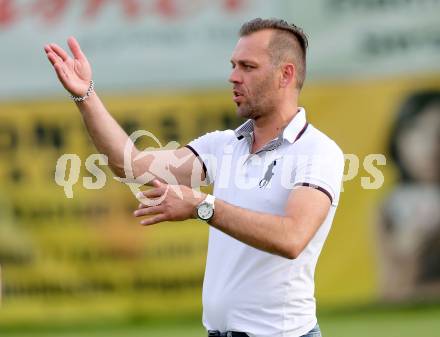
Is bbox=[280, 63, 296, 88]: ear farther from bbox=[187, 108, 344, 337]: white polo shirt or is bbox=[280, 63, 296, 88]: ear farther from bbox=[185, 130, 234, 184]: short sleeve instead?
bbox=[185, 130, 234, 184]: short sleeve

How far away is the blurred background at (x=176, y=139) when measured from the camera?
1053cm

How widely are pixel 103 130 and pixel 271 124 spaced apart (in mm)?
822

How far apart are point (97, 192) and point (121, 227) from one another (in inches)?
16.1

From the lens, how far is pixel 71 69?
5.32m

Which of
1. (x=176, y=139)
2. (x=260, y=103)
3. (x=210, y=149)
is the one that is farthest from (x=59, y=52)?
(x=176, y=139)

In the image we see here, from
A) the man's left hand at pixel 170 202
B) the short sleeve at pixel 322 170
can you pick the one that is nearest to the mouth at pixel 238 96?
the short sleeve at pixel 322 170

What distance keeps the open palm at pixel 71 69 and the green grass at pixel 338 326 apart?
191 inches

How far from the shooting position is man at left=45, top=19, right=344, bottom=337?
456cm

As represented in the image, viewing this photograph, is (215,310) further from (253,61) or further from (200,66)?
(200,66)

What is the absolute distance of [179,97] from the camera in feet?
35.0

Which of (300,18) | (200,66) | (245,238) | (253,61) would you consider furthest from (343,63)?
(245,238)

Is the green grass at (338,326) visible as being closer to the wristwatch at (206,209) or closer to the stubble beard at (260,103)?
the stubble beard at (260,103)

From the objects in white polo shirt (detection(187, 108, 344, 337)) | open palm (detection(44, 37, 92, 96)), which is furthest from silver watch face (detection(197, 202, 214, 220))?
open palm (detection(44, 37, 92, 96))

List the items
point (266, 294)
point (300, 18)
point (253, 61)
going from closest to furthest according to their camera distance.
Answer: point (266, 294), point (253, 61), point (300, 18)
